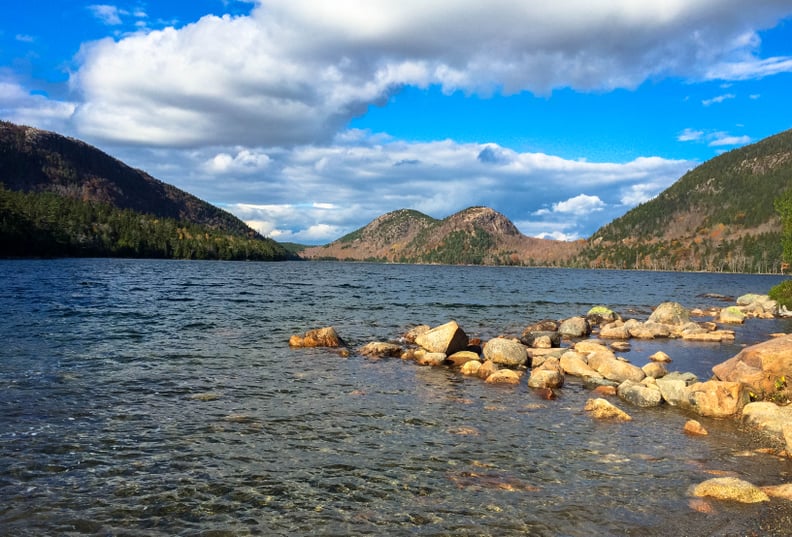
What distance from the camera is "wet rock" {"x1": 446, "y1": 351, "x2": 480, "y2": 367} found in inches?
965

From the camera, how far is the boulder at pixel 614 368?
2086 cm

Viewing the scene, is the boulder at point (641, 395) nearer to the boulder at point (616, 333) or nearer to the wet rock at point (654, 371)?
the wet rock at point (654, 371)

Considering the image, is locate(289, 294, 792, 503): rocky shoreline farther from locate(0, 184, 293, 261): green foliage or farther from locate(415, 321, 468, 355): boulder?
locate(0, 184, 293, 261): green foliage

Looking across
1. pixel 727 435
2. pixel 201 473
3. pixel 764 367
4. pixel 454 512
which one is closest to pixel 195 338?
pixel 201 473

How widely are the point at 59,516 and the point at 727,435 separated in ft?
55.8

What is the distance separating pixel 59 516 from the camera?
8945 mm

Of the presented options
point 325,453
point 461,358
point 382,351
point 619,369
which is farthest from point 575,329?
point 325,453

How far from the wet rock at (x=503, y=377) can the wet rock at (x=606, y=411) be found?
14.2 feet

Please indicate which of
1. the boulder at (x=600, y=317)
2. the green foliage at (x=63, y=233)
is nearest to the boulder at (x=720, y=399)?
the boulder at (x=600, y=317)

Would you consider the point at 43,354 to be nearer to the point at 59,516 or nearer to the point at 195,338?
the point at 195,338

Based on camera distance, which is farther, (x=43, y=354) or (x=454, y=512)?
(x=43, y=354)

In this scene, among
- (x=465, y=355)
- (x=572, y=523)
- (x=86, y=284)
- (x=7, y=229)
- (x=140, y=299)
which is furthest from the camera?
(x=7, y=229)

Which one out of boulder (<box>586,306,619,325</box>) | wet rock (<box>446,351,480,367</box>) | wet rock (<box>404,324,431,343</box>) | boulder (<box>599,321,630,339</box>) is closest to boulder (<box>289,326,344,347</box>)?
wet rock (<box>404,324,431,343</box>)

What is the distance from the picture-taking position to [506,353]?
960 inches
